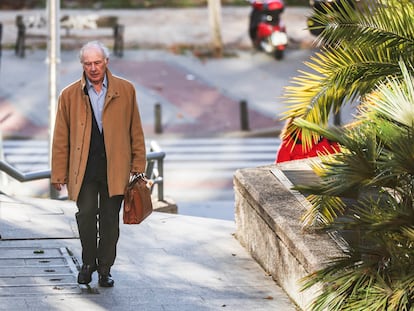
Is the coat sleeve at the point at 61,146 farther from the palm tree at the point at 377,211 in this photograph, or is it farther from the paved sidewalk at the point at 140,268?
the palm tree at the point at 377,211

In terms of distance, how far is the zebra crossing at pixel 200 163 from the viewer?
781 inches

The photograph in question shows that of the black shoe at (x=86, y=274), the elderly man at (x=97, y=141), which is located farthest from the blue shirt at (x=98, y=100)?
the black shoe at (x=86, y=274)

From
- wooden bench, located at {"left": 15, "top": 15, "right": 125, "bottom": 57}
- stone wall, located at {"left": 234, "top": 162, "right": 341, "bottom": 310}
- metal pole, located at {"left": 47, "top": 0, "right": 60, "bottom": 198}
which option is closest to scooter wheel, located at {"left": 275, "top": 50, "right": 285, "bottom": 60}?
wooden bench, located at {"left": 15, "top": 15, "right": 125, "bottom": 57}

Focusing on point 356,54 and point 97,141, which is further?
point 356,54

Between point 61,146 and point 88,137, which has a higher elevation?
point 88,137

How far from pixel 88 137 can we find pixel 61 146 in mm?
238

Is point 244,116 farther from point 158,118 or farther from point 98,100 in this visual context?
point 98,100

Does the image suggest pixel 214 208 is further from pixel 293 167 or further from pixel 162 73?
pixel 162 73

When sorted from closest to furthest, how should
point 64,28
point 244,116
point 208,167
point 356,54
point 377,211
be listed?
1. point 377,211
2. point 356,54
3. point 208,167
4. point 244,116
5. point 64,28

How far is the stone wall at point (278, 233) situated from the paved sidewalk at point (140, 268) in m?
0.13

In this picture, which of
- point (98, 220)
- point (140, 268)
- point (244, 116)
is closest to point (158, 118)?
point (244, 116)

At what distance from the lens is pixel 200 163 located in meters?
22.9

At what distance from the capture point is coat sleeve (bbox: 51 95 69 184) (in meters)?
9.16

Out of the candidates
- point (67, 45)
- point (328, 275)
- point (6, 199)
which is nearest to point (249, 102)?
point (67, 45)
